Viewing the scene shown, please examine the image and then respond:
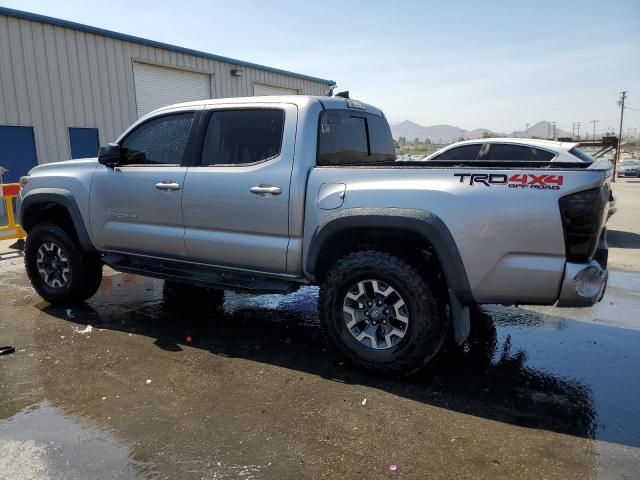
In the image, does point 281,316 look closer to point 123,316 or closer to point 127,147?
point 123,316

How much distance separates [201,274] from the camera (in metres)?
4.36

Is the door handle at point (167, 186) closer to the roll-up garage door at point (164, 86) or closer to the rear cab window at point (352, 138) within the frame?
the rear cab window at point (352, 138)

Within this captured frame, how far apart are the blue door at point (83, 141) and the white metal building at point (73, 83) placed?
3 centimetres

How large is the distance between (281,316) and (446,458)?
2672 mm

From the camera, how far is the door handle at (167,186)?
4359 mm

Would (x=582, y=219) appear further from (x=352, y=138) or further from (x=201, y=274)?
(x=201, y=274)

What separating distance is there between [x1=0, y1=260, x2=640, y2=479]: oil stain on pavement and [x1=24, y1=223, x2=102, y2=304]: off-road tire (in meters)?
0.31

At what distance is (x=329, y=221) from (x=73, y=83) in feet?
42.4

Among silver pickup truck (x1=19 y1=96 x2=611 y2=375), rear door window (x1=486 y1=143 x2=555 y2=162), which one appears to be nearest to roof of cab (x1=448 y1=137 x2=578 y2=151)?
rear door window (x1=486 y1=143 x2=555 y2=162)

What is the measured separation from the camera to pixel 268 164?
154 inches

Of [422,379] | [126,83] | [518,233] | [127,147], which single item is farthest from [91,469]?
[126,83]

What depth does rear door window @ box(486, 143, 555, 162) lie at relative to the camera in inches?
279

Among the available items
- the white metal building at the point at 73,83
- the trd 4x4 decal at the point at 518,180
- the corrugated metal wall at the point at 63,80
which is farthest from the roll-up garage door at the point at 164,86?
the trd 4x4 decal at the point at 518,180

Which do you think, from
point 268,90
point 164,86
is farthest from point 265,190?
point 268,90
